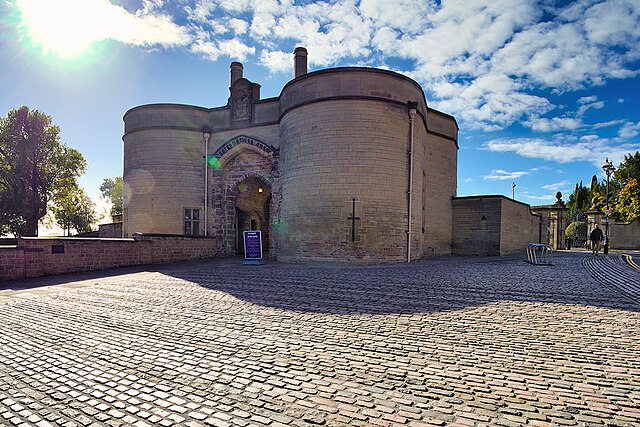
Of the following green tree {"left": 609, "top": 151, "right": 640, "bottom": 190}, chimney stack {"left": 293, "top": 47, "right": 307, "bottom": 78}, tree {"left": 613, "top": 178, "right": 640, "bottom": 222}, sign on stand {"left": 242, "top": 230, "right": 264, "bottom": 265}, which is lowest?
sign on stand {"left": 242, "top": 230, "right": 264, "bottom": 265}

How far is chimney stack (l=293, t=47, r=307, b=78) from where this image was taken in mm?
18950

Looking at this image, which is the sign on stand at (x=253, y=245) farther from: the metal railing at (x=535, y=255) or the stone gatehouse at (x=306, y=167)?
the metal railing at (x=535, y=255)

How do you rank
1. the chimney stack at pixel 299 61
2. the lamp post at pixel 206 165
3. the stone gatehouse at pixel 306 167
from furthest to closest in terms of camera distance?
the lamp post at pixel 206 165, the chimney stack at pixel 299 61, the stone gatehouse at pixel 306 167

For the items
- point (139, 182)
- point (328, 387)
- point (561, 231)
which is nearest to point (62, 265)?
point (139, 182)

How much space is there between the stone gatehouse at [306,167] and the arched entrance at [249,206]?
0.07 metres

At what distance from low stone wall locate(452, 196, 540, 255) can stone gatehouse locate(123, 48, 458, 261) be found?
62 cm

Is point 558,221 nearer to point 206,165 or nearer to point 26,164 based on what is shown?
point 206,165

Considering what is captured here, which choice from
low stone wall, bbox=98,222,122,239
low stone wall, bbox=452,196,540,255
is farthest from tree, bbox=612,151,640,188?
low stone wall, bbox=98,222,122,239

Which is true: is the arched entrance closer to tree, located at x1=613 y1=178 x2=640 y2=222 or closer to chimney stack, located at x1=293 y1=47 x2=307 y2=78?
chimney stack, located at x1=293 y1=47 x2=307 y2=78

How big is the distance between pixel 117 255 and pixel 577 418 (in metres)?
14.7

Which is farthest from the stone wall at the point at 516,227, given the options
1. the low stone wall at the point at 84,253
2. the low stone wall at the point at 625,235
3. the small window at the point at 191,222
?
the small window at the point at 191,222

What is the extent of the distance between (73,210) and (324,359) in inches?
1626

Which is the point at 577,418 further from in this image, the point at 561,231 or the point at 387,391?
the point at 561,231

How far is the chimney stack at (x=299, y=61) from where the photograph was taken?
1895 centimetres
